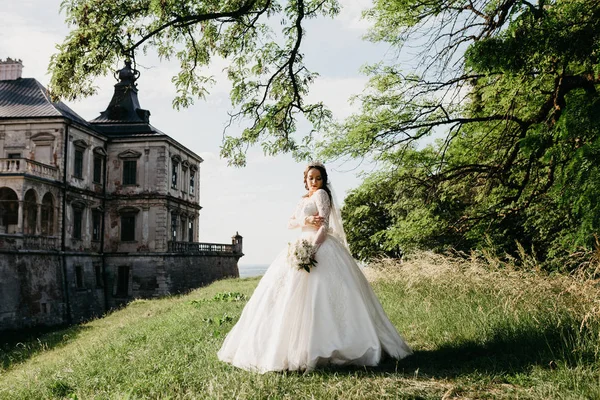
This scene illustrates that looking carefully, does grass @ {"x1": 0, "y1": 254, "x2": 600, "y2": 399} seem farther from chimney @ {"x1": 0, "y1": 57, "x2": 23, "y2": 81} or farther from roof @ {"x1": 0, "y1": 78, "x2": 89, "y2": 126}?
chimney @ {"x1": 0, "y1": 57, "x2": 23, "y2": 81}

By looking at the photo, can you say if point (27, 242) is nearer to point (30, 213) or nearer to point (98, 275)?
point (30, 213)

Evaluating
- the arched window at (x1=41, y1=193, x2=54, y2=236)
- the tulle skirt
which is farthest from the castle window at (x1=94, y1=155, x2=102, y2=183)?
the tulle skirt

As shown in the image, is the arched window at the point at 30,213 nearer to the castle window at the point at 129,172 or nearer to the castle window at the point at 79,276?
the castle window at the point at 79,276

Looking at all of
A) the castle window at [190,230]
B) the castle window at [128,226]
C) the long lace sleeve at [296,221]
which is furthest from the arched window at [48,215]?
the long lace sleeve at [296,221]

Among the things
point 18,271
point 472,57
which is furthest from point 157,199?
point 472,57

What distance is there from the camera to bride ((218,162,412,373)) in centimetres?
504

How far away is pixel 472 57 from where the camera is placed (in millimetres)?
6812

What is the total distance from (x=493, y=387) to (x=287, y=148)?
6.99 meters

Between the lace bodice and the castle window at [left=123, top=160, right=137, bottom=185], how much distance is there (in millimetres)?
28866

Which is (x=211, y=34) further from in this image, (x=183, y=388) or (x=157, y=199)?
(x=157, y=199)

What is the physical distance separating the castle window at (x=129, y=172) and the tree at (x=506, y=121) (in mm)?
23111

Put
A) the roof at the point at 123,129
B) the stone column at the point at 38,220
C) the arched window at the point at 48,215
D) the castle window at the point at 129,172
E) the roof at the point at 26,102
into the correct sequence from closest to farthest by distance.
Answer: the stone column at the point at 38,220 < the arched window at the point at 48,215 < the roof at the point at 26,102 < the castle window at the point at 129,172 < the roof at the point at 123,129

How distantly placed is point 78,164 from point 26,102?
458 centimetres

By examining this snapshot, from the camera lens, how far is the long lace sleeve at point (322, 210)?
559 centimetres
